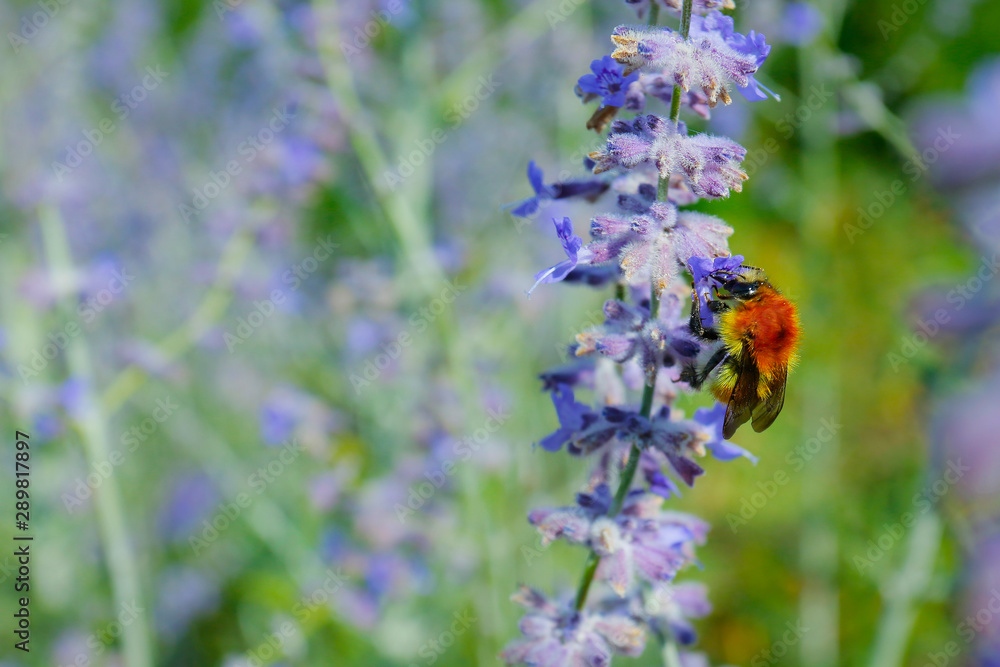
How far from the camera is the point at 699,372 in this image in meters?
1.48

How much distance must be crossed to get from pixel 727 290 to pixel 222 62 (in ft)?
17.0

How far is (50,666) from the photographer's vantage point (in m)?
3.78

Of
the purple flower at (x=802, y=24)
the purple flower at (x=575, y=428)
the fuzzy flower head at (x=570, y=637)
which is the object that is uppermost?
the purple flower at (x=802, y=24)

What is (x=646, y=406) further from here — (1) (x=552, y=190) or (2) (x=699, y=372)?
(1) (x=552, y=190)
